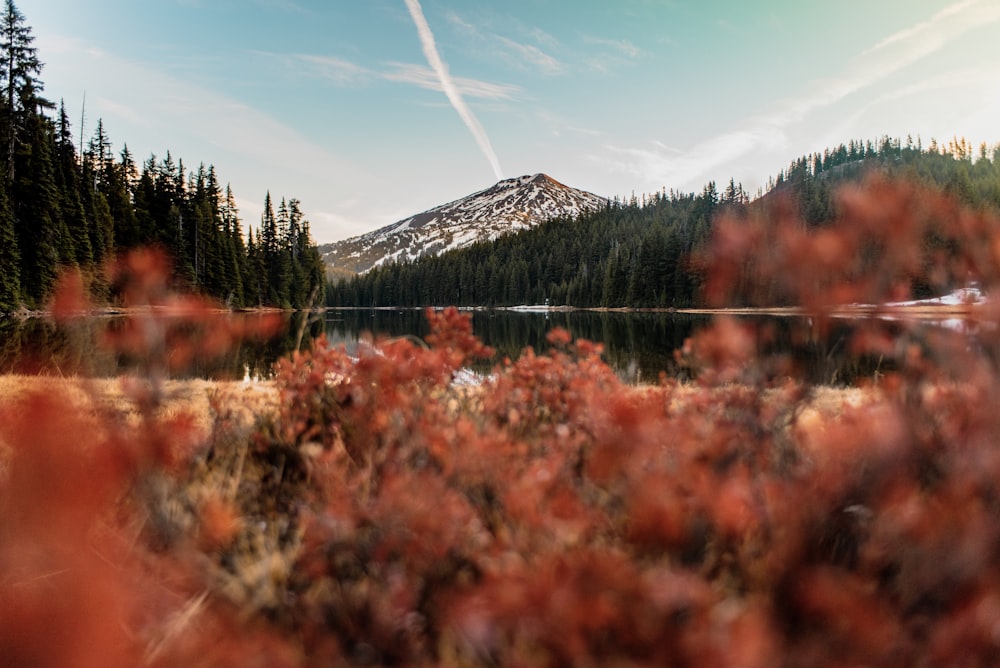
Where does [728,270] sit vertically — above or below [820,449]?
above

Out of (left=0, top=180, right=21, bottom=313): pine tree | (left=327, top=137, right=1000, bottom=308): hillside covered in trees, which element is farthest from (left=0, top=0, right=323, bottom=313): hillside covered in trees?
(left=327, top=137, right=1000, bottom=308): hillside covered in trees

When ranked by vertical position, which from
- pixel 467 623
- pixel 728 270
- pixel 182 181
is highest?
pixel 182 181

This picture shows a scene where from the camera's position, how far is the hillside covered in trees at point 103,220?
1323 inches

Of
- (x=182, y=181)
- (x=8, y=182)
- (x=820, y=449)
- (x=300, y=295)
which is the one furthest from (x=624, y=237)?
(x=820, y=449)

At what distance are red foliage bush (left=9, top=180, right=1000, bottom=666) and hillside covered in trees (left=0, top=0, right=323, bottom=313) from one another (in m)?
22.9

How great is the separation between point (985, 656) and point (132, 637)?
2.86 m

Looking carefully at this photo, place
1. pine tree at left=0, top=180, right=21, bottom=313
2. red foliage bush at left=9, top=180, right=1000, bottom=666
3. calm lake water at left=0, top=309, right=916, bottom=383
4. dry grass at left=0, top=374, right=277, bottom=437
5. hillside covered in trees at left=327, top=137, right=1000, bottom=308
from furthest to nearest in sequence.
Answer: hillside covered in trees at left=327, top=137, right=1000, bottom=308
pine tree at left=0, top=180, right=21, bottom=313
dry grass at left=0, top=374, right=277, bottom=437
calm lake water at left=0, top=309, right=916, bottom=383
red foliage bush at left=9, top=180, right=1000, bottom=666

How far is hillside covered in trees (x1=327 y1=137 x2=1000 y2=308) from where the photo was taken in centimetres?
7438

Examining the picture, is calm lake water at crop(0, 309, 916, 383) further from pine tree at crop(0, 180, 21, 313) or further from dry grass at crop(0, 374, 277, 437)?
pine tree at crop(0, 180, 21, 313)

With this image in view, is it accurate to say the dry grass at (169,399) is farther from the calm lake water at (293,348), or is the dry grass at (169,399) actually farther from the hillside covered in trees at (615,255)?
the hillside covered in trees at (615,255)

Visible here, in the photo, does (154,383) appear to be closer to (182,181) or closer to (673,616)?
(673,616)

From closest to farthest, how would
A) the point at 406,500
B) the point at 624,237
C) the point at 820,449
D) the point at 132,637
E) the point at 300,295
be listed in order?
the point at 132,637, the point at 406,500, the point at 820,449, the point at 300,295, the point at 624,237

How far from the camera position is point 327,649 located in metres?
1.69

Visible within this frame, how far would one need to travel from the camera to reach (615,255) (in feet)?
287
